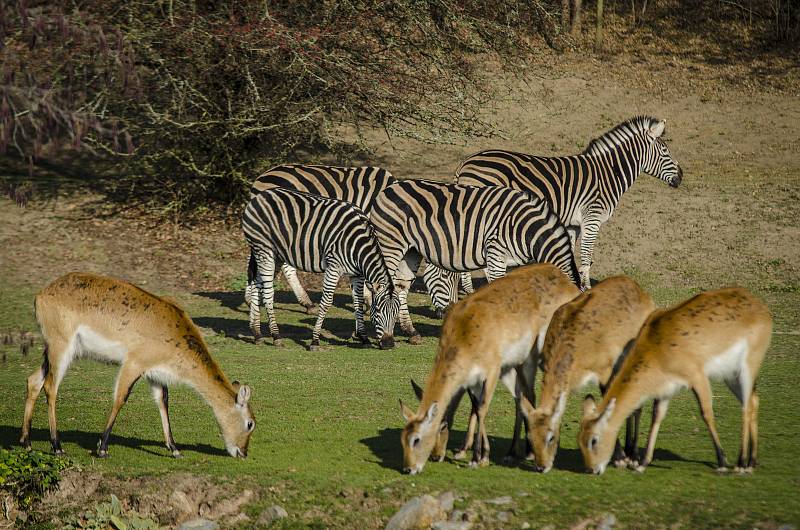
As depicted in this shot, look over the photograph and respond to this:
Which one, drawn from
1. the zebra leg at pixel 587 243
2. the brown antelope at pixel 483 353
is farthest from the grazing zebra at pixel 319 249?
the brown antelope at pixel 483 353

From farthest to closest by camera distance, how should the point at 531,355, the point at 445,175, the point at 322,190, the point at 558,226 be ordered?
1. the point at 445,175
2. the point at 322,190
3. the point at 558,226
4. the point at 531,355

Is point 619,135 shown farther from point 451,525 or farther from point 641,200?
point 451,525

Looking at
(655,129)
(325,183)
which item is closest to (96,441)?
(325,183)

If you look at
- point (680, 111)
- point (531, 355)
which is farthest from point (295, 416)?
point (680, 111)

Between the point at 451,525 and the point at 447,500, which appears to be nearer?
the point at 451,525

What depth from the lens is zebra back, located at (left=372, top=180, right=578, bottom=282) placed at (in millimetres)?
15805

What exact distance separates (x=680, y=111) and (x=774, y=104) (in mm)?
2628

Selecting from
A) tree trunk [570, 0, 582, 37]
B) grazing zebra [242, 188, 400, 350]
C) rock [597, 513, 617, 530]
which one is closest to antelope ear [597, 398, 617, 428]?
rock [597, 513, 617, 530]

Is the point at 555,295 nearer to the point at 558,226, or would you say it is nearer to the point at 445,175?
the point at 558,226

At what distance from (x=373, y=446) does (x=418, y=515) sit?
193cm

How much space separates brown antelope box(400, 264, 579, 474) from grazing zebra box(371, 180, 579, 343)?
5243 millimetres

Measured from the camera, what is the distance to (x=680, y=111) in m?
29.4

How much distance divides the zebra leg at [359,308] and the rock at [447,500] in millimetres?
7195

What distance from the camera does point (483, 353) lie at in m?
9.31
